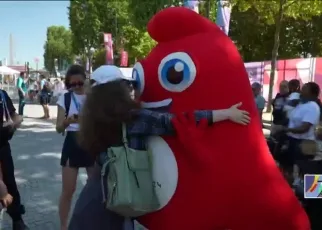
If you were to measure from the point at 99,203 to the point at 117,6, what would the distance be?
37616 mm

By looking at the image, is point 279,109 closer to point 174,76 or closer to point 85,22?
point 174,76

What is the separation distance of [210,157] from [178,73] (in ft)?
1.60

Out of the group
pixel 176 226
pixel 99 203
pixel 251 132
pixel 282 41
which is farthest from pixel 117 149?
pixel 282 41

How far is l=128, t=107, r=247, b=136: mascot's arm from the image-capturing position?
2.39 meters

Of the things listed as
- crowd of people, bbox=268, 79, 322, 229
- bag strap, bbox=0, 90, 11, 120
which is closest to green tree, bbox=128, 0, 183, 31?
crowd of people, bbox=268, 79, 322, 229

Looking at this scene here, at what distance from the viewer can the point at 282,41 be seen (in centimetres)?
3088

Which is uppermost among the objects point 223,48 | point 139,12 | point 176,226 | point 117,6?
point 117,6

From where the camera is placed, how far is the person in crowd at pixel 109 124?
7.66ft

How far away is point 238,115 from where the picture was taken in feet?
8.21

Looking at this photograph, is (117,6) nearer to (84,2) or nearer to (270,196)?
(84,2)

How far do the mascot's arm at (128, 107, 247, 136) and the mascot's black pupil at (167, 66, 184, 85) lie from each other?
0.65 feet

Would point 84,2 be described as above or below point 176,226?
above
